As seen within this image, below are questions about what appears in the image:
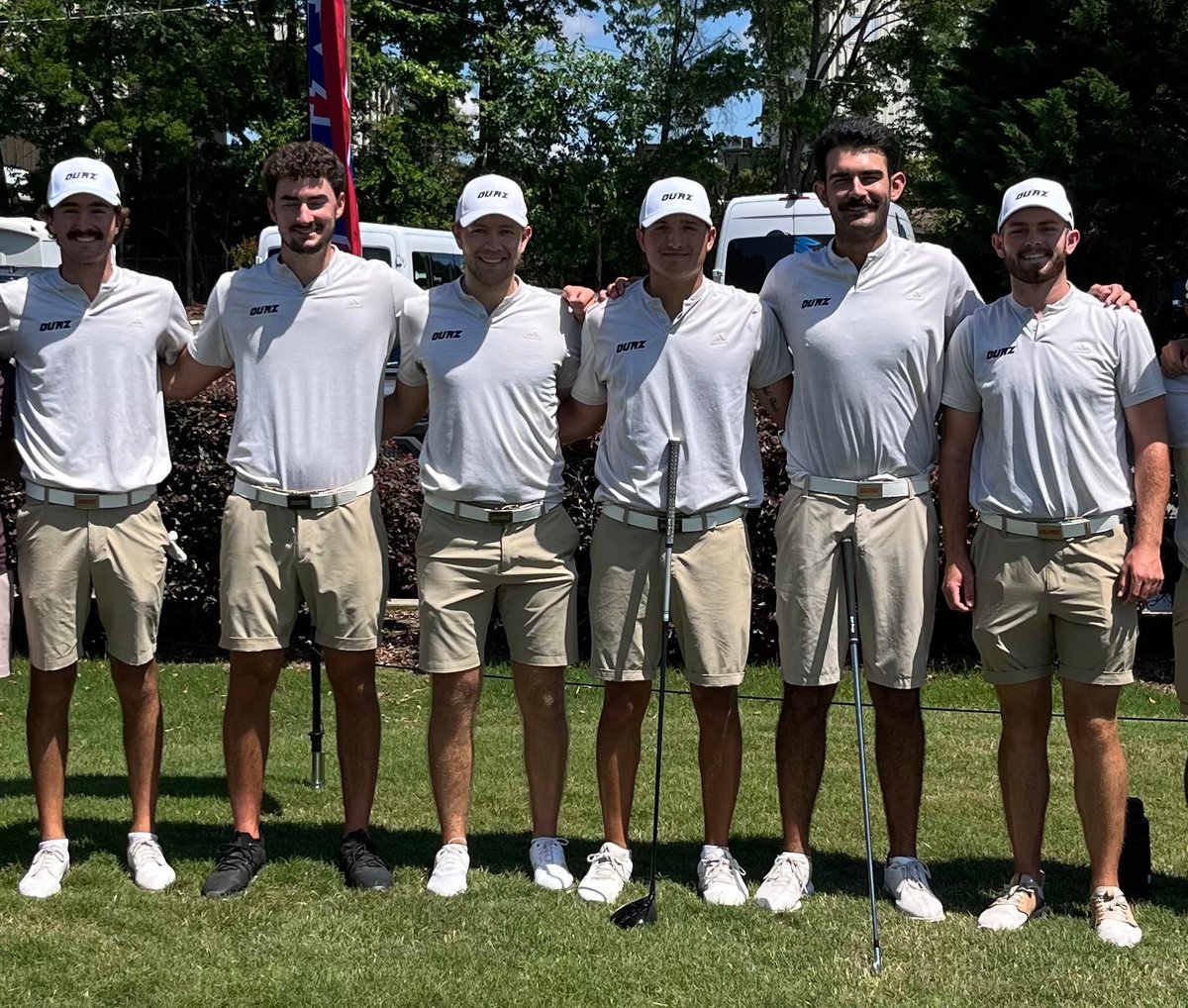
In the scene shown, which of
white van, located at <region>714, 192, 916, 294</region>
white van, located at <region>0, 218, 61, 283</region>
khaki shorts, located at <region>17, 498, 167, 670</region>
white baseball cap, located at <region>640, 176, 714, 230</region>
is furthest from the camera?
white van, located at <region>0, 218, 61, 283</region>

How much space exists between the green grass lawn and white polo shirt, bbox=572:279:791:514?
1453 millimetres

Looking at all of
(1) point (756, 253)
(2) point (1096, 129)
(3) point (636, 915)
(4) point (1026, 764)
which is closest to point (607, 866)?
(3) point (636, 915)

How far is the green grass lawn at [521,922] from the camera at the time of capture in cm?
450

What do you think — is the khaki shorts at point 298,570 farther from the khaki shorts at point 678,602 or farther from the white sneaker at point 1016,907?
the white sneaker at point 1016,907

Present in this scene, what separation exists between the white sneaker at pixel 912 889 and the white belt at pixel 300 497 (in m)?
2.32

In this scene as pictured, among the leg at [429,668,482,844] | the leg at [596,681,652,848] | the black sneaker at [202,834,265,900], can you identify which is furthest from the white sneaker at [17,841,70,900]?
the leg at [596,681,652,848]

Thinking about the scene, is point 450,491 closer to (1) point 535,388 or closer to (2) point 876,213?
(1) point 535,388

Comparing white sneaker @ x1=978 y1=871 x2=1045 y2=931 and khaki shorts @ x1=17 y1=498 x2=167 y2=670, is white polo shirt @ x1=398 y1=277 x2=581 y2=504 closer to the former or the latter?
khaki shorts @ x1=17 y1=498 x2=167 y2=670

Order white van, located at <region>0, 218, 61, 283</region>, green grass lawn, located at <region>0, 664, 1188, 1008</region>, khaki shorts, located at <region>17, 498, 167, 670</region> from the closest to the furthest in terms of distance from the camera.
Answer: green grass lawn, located at <region>0, 664, 1188, 1008</region> → khaki shorts, located at <region>17, 498, 167, 670</region> → white van, located at <region>0, 218, 61, 283</region>

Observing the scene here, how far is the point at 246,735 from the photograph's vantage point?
550 cm

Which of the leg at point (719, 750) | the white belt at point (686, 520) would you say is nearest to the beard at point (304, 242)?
the white belt at point (686, 520)

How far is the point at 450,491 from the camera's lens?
5273 millimetres

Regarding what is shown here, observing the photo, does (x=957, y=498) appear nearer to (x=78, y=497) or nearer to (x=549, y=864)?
(x=549, y=864)

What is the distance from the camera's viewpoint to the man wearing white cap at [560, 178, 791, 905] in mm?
5176
